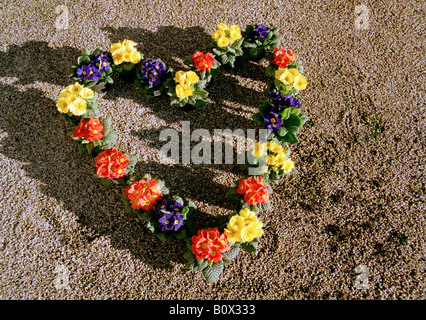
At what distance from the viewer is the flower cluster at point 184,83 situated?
332 cm

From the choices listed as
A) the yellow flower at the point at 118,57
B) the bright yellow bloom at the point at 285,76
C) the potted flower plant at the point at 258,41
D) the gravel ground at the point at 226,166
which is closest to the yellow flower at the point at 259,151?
the gravel ground at the point at 226,166

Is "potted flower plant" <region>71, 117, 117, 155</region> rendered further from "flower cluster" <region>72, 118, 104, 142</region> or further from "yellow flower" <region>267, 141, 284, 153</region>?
"yellow flower" <region>267, 141, 284, 153</region>

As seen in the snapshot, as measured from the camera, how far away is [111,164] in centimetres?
296

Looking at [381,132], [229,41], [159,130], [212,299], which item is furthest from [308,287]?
[229,41]

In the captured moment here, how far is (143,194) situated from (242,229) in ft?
3.33

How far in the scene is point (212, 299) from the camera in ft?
9.57

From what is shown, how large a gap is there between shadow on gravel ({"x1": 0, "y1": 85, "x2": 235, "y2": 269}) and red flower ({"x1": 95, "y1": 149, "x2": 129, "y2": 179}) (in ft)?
1.21

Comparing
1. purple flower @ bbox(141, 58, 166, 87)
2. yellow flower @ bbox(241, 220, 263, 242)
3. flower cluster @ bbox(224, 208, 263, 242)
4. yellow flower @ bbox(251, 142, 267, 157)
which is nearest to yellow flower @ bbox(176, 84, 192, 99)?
purple flower @ bbox(141, 58, 166, 87)

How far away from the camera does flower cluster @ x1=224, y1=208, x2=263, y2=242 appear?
2.70 metres

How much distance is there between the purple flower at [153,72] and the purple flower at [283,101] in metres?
1.33

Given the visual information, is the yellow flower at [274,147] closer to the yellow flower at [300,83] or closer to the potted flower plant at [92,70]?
the yellow flower at [300,83]

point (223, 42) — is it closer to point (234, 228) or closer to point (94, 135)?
point (94, 135)

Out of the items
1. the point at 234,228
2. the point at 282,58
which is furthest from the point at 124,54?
the point at 234,228

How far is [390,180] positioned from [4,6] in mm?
5754
